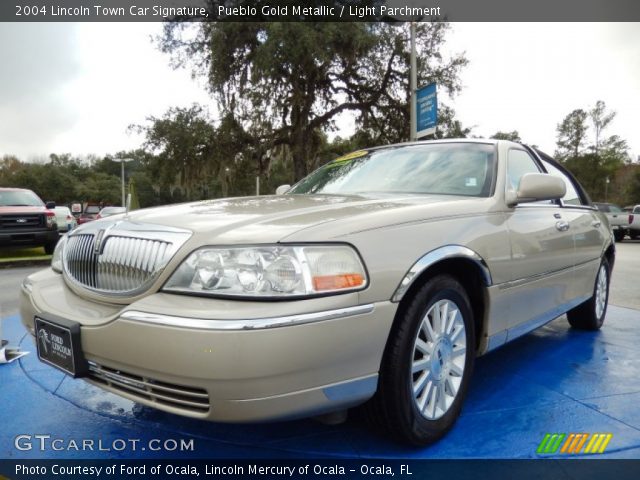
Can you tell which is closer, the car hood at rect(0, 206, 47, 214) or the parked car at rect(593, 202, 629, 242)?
the car hood at rect(0, 206, 47, 214)

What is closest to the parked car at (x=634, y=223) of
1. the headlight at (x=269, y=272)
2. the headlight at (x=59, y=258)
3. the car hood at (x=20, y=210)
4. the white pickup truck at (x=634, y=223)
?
the white pickup truck at (x=634, y=223)

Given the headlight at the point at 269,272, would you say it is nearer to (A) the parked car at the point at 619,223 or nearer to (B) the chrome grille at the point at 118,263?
(B) the chrome grille at the point at 118,263

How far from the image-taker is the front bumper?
5.31ft

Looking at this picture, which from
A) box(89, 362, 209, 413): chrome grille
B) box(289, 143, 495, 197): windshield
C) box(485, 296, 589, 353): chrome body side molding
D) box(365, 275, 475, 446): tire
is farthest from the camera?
box(289, 143, 495, 197): windshield

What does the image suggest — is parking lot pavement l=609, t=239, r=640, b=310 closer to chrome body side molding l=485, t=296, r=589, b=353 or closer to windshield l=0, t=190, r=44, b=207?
chrome body side molding l=485, t=296, r=589, b=353

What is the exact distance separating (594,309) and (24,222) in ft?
36.9

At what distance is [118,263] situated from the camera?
6.72 ft

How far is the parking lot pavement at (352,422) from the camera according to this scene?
2.22 meters

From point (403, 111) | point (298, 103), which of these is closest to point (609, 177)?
point (403, 111)

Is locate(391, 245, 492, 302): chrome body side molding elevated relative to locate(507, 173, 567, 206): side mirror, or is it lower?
lower

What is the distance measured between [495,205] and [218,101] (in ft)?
53.7

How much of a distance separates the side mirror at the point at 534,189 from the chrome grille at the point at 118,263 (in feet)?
6.40

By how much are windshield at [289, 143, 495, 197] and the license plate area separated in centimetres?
179

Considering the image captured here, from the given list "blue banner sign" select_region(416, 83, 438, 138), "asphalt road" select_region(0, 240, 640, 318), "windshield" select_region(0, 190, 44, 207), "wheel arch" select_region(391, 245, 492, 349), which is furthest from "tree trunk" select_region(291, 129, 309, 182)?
"wheel arch" select_region(391, 245, 492, 349)
